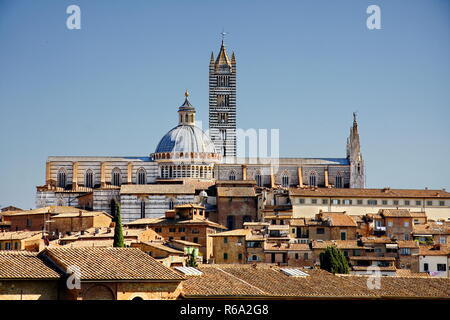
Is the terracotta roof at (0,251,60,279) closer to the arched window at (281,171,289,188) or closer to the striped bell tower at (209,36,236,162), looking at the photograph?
the arched window at (281,171,289,188)

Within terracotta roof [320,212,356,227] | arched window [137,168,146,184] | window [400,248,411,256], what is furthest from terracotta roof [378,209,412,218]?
arched window [137,168,146,184]

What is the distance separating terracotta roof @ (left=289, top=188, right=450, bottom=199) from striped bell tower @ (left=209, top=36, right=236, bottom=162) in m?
26.2

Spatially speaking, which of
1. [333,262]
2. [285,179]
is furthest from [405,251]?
[285,179]

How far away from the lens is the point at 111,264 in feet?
58.5

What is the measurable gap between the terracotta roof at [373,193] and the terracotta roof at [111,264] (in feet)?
139

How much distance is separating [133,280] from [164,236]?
37.4 metres

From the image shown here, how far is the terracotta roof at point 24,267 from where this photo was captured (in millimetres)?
16931

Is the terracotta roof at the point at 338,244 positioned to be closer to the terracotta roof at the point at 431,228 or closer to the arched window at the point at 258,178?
the terracotta roof at the point at 431,228

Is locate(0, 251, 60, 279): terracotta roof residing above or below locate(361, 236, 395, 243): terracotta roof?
above

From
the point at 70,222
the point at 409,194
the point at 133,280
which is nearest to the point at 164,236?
the point at 70,222

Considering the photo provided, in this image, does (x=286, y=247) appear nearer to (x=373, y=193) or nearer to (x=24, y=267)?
(x=373, y=193)

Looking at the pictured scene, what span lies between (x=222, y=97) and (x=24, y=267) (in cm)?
7321

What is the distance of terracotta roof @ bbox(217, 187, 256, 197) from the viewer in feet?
206
